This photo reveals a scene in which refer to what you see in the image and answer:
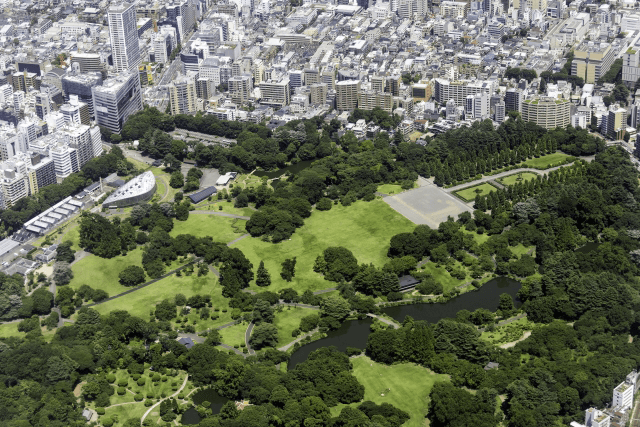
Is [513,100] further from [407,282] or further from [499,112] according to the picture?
[407,282]

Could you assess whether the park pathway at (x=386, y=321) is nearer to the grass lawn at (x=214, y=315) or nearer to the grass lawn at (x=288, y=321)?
the grass lawn at (x=288, y=321)

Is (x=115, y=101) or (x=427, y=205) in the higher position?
(x=115, y=101)

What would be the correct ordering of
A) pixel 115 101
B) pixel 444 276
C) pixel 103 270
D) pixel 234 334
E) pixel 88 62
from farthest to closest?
pixel 88 62, pixel 115 101, pixel 103 270, pixel 444 276, pixel 234 334

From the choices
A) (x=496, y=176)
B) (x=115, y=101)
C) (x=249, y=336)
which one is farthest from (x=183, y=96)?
(x=249, y=336)

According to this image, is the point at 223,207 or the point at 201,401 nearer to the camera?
the point at 201,401

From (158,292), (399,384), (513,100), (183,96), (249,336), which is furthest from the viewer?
(183,96)

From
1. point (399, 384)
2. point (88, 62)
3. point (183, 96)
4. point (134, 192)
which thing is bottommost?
point (399, 384)

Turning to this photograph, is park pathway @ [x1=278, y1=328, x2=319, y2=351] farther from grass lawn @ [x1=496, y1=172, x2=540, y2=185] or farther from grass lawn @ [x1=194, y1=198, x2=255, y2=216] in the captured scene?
grass lawn @ [x1=496, y1=172, x2=540, y2=185]

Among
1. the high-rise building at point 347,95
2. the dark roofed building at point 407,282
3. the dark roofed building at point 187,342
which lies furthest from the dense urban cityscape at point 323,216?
the dark roofed building at point 187,342
